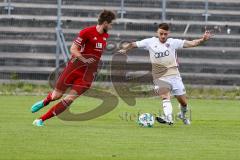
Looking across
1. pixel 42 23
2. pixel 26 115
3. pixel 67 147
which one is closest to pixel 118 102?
pixel 26 115

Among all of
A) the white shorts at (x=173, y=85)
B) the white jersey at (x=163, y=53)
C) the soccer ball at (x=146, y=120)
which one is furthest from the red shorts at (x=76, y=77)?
the white shorts at (x=173, y=85)

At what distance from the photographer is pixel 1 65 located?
94.3 ft

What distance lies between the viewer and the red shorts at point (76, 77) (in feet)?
52.8

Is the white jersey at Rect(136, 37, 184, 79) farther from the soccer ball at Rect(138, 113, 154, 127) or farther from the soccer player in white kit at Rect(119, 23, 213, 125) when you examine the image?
the soccer ball at Rect(138, 113, 154, 127)

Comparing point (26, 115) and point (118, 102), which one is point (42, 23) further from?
point (26, 115)

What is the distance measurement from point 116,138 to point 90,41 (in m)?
2.91

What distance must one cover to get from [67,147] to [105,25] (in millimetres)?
4338

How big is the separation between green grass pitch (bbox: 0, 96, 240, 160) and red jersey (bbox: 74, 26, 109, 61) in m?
1.46

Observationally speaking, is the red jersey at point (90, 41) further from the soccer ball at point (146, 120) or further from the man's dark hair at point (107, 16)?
the soccer ball at point (146, 120)

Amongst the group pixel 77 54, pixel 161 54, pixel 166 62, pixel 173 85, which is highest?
pixel 77 54

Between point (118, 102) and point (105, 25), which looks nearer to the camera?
point (105, 25)

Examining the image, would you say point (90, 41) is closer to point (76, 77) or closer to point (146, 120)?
point (76, 77)

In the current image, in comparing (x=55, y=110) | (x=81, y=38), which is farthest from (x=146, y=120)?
(x=81, y=38)

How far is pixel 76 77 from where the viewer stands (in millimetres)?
16156
